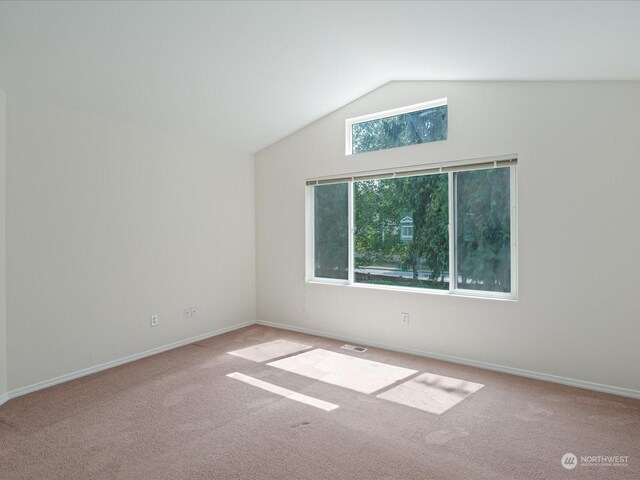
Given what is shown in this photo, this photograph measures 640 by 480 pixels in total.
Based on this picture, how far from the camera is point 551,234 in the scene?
128 inches

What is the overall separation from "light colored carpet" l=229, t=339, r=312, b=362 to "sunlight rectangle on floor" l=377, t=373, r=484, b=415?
135 cm

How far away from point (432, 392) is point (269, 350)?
6.03 ft

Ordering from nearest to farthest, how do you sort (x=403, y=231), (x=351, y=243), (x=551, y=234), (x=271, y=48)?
(x=271, y=48)
(x=551, y=234)
(x=403, y=231)
(x=351, y=243)

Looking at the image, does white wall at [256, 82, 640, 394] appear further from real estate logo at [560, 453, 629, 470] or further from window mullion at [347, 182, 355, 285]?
real estate logo at [560, 453, 629, 470]

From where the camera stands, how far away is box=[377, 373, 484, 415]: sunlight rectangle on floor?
2844 millimetres

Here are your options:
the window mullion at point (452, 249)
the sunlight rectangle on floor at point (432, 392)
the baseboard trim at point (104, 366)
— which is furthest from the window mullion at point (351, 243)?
the baseboard trim at point (104, 366)

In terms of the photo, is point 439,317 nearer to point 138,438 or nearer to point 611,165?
point 611,165

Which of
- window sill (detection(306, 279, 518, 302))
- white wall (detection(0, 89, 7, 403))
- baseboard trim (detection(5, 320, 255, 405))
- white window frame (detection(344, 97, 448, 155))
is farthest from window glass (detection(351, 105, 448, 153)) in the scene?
white wall (detection(0, 89, 7, 403))

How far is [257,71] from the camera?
11.0 ft

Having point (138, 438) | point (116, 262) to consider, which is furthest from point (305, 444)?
point (116, 262)

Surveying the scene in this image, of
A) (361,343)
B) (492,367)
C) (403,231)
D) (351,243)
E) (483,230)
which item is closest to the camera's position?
(492,367)

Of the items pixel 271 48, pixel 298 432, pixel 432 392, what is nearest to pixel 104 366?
pixel 298 432

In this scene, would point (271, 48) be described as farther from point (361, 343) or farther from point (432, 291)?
point (361, 343)

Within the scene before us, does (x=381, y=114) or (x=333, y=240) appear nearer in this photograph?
(x=381, y=114)
